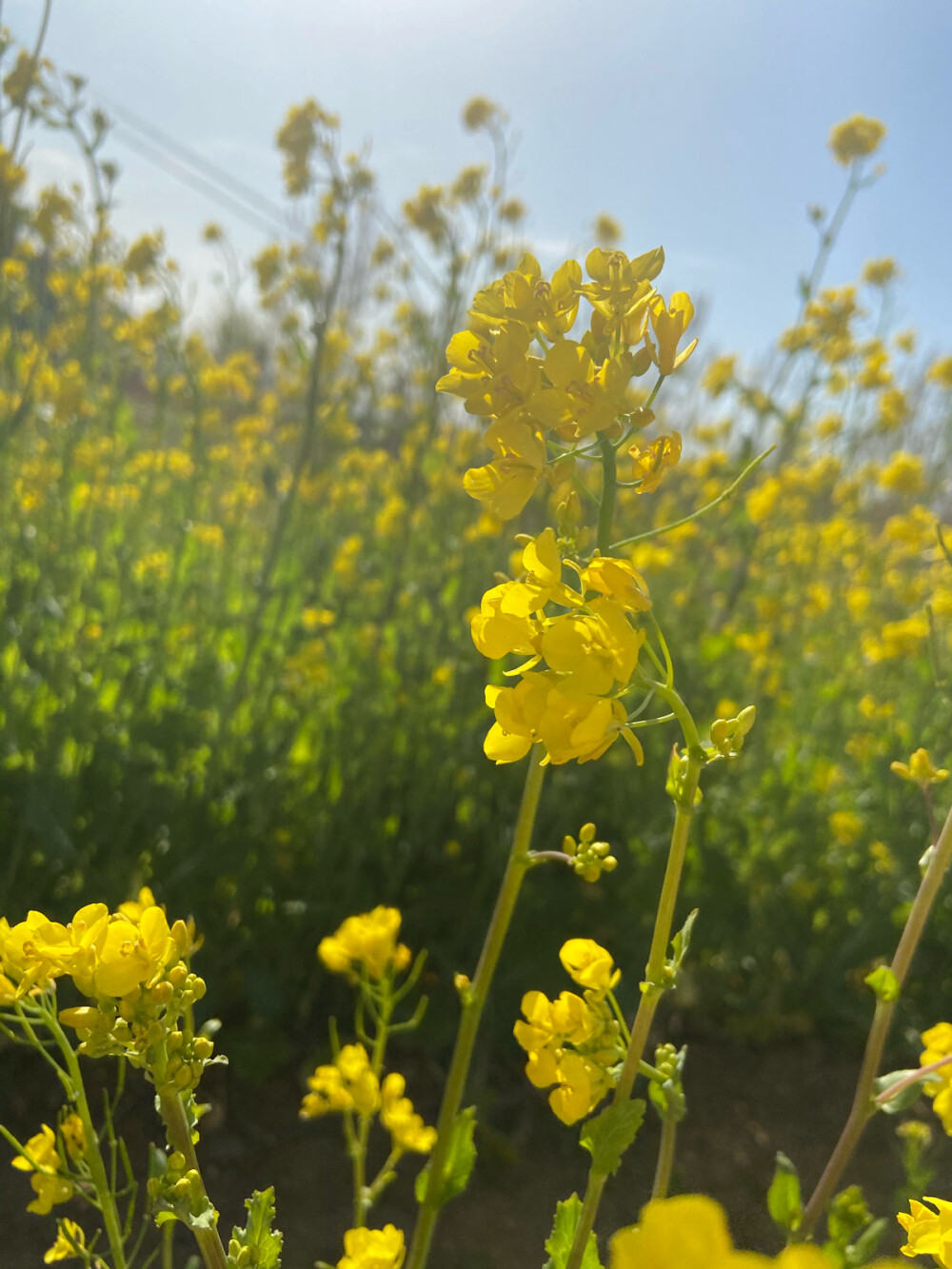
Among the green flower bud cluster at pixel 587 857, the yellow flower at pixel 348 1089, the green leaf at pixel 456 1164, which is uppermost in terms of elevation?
the green flower bud cluster at pixel 587 857

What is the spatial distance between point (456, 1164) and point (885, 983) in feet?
2.01

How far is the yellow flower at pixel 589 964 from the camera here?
87cm

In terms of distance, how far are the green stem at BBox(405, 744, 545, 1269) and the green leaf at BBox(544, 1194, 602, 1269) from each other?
20 cm

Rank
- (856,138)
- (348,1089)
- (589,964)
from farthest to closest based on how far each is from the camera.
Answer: (856,138)
(348,1089)
(589,964)

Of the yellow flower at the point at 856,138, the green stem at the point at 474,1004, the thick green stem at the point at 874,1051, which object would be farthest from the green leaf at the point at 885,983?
the yellow flower at the point at 856,138

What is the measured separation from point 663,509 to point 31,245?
443 centimetres

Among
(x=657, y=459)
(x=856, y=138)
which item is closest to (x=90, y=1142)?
(x=657, y=459)

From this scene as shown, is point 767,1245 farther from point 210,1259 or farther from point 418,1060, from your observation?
point 418,1060

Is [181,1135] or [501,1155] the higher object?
[181,1135]

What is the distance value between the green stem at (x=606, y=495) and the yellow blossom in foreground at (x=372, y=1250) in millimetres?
928

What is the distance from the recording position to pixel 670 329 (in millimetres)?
768

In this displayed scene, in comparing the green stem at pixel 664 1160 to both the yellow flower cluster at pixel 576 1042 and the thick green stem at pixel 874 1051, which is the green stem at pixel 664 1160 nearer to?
the yellow flower cluster at pixel 576 1042

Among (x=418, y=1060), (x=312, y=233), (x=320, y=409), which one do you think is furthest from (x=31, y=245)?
(x=418, y=1060)

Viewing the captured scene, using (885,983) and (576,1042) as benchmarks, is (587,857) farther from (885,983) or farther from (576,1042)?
(885,983)
